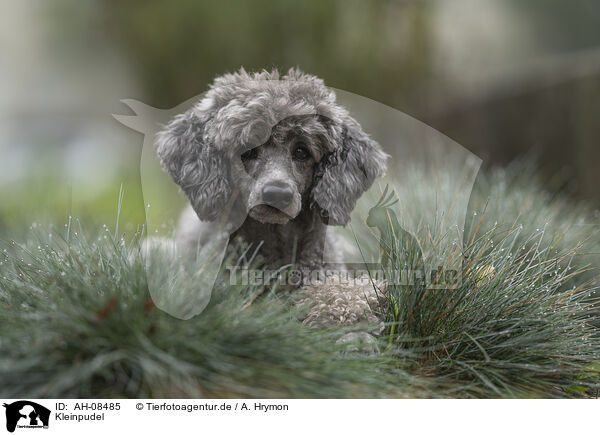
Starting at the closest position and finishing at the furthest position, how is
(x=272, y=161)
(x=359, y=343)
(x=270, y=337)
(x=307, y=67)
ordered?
1. (x=270, y=337)
2. (x=359, y=343)
3. (x=272, y=161)
4. (x=307, y=67)

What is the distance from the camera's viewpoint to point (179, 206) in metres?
2.96

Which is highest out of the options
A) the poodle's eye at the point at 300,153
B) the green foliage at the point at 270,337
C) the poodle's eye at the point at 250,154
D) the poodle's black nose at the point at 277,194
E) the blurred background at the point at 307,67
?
the blurred background at the point at 307,67

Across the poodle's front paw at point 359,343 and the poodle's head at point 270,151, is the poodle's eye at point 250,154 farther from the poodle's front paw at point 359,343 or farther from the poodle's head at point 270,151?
the poodle's front paw at point 359,343

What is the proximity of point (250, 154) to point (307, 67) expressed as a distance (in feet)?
9.57

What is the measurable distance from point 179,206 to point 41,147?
4.10 metres

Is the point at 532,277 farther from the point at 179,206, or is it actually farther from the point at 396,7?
the point at 396,7

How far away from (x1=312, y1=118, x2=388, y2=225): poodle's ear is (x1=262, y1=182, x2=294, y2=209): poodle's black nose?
0.68ft

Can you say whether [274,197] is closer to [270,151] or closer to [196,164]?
[270,151]

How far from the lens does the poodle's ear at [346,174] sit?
2.25 metres

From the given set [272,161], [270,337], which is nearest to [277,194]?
[272,161]

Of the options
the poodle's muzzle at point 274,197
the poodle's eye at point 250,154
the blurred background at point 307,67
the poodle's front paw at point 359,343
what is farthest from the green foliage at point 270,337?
the blurred background at point 307,67

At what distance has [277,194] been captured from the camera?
81.1 inches

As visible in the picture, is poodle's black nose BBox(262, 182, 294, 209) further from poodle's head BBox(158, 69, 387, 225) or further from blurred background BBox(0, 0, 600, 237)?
blurred background BBox(0, 0, 600, 237)
